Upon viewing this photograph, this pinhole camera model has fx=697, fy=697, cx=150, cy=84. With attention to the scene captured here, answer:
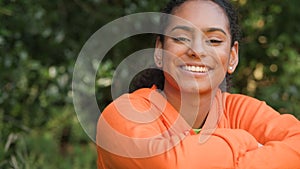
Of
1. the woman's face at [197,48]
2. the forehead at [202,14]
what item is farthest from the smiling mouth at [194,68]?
the forehead at [202,14]

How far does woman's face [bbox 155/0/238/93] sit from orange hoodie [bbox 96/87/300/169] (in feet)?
0.36

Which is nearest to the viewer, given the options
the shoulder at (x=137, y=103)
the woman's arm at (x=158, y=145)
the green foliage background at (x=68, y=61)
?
the woman's arm at (x=158, y=145)

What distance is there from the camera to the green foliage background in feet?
13.1

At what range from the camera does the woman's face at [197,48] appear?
7.34 ft

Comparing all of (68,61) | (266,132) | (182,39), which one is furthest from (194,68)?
(68,61)

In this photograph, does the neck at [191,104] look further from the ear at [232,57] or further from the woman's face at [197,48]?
the ear at [232,57]

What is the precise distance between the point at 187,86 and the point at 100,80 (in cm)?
206

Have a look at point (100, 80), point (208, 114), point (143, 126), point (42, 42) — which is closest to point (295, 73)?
point (100, 80)

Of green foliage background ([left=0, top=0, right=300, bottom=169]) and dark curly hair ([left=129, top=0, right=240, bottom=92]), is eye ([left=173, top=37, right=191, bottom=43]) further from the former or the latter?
green foliage background ([left=0, top=0, right=300, bottom=169])

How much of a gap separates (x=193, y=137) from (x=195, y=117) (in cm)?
31

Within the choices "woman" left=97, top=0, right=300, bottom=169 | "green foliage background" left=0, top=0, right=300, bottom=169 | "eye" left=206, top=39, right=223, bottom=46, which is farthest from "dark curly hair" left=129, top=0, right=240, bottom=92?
"green foliage background" left=0, top=0, right=300, bottom=169

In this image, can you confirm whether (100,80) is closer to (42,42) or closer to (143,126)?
(42,42)

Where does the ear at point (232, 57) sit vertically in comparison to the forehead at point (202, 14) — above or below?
below

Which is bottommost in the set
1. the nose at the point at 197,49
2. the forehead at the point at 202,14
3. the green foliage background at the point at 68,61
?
the green foliage background at the point at 68,61
